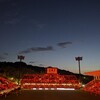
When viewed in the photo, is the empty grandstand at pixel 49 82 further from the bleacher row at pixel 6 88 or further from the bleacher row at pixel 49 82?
the bleacher row at pixel 6 88

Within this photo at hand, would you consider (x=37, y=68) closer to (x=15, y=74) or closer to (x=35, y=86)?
(x=15, y=74)

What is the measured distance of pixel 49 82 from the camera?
6331 cm

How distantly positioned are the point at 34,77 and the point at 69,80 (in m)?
10.4

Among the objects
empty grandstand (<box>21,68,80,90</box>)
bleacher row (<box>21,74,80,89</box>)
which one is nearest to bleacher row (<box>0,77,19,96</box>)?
empty grandstand (<box>21,68,80,90</box>)

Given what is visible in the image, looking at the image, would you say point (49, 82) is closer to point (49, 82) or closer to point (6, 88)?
point (49, 82)

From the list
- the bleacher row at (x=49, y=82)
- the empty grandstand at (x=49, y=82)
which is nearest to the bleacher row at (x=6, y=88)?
the empty grandstand at (x=49, y=82)

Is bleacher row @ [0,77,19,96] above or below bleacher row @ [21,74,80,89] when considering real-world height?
below

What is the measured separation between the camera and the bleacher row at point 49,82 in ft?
200

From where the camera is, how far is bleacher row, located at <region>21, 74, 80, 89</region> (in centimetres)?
6084

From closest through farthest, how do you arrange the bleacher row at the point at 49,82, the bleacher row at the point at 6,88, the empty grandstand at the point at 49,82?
the bleacher row at the point at 6,88, the empty grandstand at the point at 49,82, the bleacher row at the point at 49,82

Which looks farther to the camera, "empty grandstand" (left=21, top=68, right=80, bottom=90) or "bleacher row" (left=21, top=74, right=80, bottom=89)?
"bleacher row" (left=21, top=74, right=80, bottom=89)

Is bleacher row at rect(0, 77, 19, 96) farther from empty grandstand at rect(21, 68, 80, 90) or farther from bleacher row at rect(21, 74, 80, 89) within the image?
bleacher row at rect(21, 74, 80, 89)

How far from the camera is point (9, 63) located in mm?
171500

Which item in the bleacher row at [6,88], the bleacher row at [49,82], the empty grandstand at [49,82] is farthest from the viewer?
the bleacher row at [49,82]
